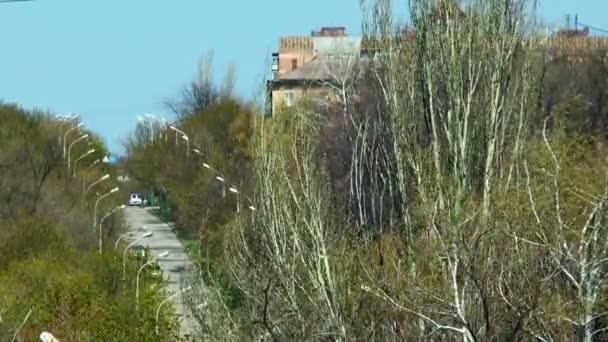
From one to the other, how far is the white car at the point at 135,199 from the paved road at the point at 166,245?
527cm

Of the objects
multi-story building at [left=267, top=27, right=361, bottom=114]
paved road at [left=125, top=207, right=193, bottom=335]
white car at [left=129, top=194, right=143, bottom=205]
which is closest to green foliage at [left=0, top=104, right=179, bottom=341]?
→ paved road at [left=125, top=207, right=193, bottom=335]

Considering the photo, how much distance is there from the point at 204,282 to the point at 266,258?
2.32m

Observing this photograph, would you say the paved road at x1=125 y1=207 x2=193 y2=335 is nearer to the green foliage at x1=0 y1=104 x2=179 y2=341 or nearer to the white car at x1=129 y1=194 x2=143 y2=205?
the green foliage at x1=0 y1=104 x2=179 y2=341

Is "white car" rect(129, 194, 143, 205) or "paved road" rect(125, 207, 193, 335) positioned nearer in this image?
"paved road" rect(125, 207, 193, 335)

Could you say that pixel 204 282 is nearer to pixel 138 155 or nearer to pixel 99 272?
pixel 99 272

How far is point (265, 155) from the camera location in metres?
26.6

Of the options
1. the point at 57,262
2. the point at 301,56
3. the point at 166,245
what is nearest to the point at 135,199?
the point at 301,56

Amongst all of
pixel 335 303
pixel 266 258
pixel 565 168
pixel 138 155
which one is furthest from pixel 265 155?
pixel 138 155

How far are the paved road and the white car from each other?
5.27 meters

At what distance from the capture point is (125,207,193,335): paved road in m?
57.4

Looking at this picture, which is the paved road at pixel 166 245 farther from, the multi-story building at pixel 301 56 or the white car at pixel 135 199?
the multi-story building at pixel 301 56

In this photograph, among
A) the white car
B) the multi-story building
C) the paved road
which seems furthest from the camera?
the white car

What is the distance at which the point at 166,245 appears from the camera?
74.0 m

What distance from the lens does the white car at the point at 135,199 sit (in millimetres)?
109938
